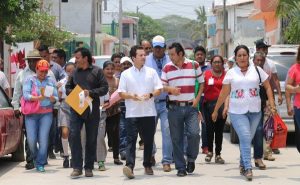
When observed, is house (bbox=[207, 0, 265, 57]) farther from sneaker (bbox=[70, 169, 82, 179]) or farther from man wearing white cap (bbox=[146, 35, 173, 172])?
sneaker (bbox=[70, 169, 82, 179])

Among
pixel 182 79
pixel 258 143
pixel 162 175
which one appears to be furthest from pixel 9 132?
pixel 258 143

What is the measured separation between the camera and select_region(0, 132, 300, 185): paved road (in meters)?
10.9

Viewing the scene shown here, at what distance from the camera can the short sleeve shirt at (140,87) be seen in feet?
37.1

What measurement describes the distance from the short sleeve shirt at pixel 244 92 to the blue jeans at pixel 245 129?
9 centimetres

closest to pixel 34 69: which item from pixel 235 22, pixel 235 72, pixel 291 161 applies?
pixel 235 72

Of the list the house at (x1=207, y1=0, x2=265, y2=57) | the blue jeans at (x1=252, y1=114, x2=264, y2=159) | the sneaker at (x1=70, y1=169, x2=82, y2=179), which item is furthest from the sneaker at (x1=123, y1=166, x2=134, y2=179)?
the house at (x1=207, y1=0, x2=265, y2=57)

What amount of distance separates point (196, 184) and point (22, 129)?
13.0ft

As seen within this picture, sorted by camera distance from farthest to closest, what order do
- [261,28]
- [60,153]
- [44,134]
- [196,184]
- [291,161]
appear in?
[261,28] → [60,153] → [291,161] → [44,134] → [196,184]

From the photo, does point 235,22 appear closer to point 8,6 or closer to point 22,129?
point 8,6

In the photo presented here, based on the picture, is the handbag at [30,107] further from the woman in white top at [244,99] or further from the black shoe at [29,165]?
the woman in white top at [244,99]

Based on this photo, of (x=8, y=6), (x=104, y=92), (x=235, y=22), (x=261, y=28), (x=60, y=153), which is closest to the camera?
(x=104, y=92)

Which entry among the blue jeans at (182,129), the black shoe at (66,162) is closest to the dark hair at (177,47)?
the blue jeans at (182,129)

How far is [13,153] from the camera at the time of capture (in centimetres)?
1360

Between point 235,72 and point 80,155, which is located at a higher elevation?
point 235,72
